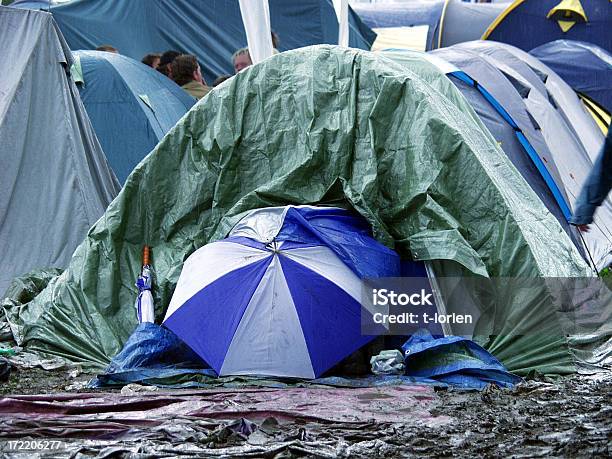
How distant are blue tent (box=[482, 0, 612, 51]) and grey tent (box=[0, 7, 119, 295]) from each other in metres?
6.96

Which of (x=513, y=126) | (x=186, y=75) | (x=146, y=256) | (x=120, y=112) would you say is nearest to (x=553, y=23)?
(x=186, y=75)

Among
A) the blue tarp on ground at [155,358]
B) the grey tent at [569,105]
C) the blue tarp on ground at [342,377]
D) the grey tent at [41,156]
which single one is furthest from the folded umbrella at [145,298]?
the grey tent at [569,105]

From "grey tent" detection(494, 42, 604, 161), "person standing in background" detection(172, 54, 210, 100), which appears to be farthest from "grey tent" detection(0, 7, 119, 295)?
"grey tent" detection(494, 42, 604, 161)

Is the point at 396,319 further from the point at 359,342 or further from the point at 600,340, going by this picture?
the point at 600,340

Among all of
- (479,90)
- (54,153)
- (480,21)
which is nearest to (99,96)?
(54,153)

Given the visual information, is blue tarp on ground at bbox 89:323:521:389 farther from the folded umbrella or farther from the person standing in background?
the person standing in background

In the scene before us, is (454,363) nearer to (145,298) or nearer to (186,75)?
(145,298)

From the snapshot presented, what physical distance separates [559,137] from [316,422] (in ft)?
19.8

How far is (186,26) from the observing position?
45.9 ft

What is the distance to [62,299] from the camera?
21.6ft

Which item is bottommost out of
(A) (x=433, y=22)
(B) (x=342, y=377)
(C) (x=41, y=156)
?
(A) (x=433, y=22)

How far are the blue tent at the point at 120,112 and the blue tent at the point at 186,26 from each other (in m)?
3.37

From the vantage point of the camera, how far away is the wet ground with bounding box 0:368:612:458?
380 cm

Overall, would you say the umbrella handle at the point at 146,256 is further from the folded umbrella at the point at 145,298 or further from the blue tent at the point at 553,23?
the blue tent at the point at 553,23
